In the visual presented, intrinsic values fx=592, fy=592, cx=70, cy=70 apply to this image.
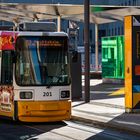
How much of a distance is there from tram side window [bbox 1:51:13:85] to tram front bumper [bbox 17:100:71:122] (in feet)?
2.88

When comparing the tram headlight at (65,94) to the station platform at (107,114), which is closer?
the station platform at (107,114)

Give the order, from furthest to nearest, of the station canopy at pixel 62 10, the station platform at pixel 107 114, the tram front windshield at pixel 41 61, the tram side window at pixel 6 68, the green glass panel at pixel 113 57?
the green glass panel at pixel 113 57
the station canopy at pixel 62 10
the tram side window at pixel 6 68
the tram front windshield at pixel 41 61
the station platform at pixel 107 114

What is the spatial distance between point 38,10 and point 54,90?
1507 cm

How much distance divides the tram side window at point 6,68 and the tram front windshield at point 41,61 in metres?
0.32

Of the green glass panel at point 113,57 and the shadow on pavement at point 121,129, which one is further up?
the green glass panel at point 113,57

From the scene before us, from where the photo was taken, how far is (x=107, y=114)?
18500 mm

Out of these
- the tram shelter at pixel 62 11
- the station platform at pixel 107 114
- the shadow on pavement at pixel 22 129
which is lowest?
the shadow on pavement at pixel 22 129

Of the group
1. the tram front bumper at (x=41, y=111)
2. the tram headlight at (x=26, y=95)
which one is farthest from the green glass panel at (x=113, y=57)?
the tram headlight at (x=26, y=95)

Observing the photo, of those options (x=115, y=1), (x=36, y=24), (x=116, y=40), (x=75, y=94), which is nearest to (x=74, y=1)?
(x=115, y=1)

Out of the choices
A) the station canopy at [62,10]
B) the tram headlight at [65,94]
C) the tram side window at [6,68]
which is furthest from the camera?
the station canopy at [62,10]

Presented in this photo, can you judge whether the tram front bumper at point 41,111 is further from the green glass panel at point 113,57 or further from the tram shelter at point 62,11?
the green glass panel at point 113,57

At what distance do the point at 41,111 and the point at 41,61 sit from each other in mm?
1387

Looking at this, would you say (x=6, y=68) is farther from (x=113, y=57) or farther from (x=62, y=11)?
(x=113, y=57)

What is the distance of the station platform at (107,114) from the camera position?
15.8 meters
